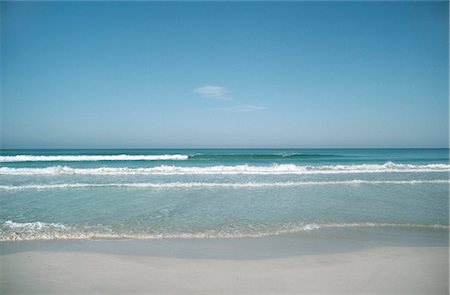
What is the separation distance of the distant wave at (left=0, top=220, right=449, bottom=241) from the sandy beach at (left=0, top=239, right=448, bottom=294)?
44cm

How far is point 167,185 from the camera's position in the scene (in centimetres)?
1341

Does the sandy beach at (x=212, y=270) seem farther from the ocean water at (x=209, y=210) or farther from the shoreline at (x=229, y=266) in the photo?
the ocean water at (x=209, y=210)

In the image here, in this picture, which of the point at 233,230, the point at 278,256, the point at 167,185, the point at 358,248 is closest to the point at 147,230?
the point at 233,230

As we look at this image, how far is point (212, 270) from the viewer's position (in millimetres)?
4566

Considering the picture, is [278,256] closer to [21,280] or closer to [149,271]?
[149,271]

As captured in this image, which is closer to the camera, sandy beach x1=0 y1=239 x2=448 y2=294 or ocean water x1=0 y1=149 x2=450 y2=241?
sandy beach x1=0 y1=239 x2=448 y2=294

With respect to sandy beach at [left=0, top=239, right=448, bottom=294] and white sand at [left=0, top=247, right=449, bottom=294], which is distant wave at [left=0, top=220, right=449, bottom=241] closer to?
sandy beach at [left=0, top=239, right=448, bottom=294]

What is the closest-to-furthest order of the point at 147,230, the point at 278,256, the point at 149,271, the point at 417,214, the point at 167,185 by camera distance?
1. the point at 149,271
2. the point at 278,256
3. the point at 147,230
4. the point at 417,214
5. the point at 167,185

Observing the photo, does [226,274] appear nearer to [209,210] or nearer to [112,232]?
[112,232]

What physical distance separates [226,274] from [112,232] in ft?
11.0

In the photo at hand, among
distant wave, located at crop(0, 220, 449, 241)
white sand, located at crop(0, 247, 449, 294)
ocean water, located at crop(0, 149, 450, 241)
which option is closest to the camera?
white sand, located at crop(0, 247, 449, 294)

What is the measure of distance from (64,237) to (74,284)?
7.99 feet

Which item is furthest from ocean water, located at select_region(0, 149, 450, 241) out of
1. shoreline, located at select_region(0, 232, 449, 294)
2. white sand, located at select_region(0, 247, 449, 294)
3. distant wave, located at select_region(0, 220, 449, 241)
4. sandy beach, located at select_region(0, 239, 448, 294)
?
white sand, located at select_region(0, 247, 449, 294)

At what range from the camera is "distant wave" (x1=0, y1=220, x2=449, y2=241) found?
20.3ft
